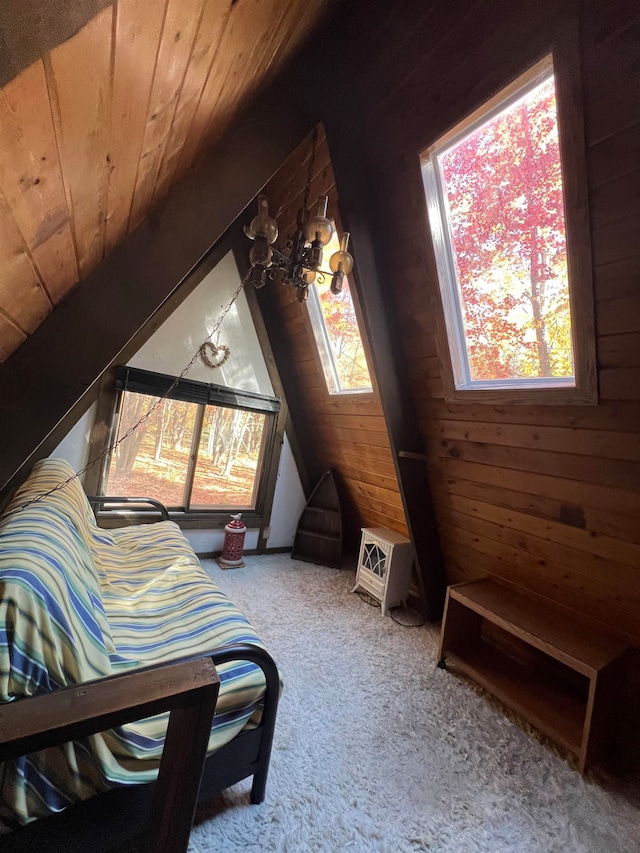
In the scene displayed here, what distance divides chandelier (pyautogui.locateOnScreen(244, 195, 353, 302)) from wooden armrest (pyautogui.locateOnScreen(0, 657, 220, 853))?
1.34 m

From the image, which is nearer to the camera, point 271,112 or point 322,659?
point 271,112

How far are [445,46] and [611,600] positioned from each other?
2.50 meters

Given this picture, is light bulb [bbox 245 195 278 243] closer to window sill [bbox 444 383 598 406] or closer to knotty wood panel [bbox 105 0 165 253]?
knotty wood panel [bbox 105 0 165 253]

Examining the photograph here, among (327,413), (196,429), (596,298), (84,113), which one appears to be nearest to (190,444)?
(196,429)

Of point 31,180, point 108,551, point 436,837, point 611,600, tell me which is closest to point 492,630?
point 611,600

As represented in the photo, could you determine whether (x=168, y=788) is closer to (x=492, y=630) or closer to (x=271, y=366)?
(x=492, y=630)

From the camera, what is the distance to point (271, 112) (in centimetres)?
164

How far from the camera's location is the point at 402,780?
157cm

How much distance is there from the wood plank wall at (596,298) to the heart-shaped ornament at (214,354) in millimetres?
1690

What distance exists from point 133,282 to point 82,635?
1.14 meters

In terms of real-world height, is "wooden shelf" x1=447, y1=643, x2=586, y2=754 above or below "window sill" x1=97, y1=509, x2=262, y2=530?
below

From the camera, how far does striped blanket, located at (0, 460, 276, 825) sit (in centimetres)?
94

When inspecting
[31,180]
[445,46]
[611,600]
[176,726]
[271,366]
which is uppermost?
[445,46]

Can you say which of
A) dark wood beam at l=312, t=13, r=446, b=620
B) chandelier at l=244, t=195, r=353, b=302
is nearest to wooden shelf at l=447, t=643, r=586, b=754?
dark wood beam at l=312, t=13, r=446, b=620
